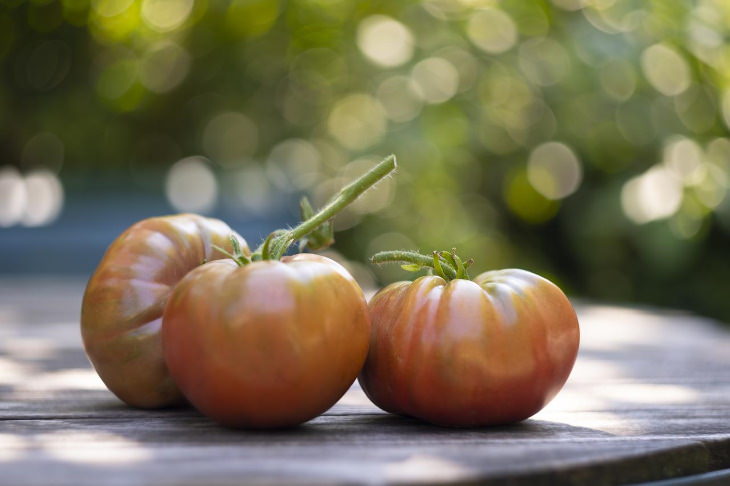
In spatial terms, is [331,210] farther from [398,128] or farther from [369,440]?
[398,128]

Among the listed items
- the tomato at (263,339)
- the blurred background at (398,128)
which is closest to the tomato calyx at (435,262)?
the tomato at (263,339)

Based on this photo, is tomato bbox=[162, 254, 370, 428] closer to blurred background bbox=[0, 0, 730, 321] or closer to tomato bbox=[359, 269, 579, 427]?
tomato bbox=[359, 269, 579, 427]

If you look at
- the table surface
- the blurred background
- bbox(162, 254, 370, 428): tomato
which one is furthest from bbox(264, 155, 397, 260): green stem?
the blurred background

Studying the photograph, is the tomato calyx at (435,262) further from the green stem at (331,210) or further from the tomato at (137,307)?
the tomato at (137,307)

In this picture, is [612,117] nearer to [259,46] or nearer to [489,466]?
[259,46]

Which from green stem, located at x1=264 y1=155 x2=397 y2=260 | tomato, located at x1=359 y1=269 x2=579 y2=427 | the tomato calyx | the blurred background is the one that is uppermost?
the blurred background

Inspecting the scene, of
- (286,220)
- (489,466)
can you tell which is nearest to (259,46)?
(286,220)
